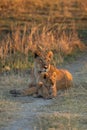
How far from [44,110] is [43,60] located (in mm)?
1103

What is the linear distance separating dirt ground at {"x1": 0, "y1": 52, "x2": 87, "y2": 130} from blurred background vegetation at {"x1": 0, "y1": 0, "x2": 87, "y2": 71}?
8.89ft

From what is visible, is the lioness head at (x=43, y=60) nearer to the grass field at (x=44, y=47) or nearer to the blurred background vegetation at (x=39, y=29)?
the grass field at (x=44, y=47)

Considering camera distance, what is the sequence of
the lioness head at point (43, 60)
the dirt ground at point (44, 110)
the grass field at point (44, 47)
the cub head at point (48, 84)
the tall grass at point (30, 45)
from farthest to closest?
the tall grass at point (30, 45) → the cub head at point (48, 84) → the lioness head at point (43, 60) → the grass field at point (44, 47) → the dirt ground at point (44, 110)

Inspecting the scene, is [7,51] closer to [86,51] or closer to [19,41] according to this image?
[19,41]

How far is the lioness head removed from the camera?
384 inches

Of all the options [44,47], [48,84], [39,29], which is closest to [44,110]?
[48,84]

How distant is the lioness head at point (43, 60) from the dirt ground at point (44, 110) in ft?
1.81

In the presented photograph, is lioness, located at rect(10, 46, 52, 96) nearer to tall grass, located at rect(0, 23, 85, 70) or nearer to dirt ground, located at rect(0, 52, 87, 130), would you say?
dirt ground, located at rect(0, 52, 87, 130)

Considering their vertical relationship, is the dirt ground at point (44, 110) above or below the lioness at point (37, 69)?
below

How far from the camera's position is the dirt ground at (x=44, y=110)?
26.5 feet

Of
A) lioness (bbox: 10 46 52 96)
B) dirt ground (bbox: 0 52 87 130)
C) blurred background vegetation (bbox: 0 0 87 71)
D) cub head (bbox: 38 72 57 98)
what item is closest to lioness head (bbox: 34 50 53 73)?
lioness (bbox: 10 46 52 96)

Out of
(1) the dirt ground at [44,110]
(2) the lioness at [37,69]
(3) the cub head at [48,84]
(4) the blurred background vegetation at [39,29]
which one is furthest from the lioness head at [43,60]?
(4) the blurred background vegetation at [39,29]

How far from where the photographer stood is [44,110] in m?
8.98

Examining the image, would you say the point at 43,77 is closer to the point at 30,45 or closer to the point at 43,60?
the point at 43,60
